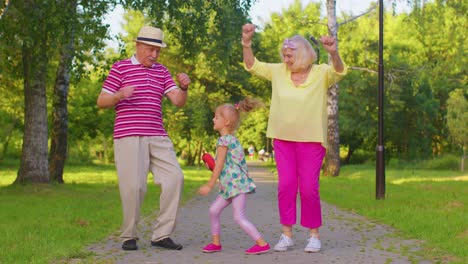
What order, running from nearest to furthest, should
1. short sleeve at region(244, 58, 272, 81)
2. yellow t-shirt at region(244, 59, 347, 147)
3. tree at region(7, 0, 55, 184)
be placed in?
yellow t-shirt at region(244, 59, 347, 147) → short sleeve at region(244, 58, 272, 81) → tree at region(7, 0, 55, 184)

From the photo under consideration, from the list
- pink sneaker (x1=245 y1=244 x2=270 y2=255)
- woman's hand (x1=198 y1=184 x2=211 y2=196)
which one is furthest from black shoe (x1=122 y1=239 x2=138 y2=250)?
pink sneaker (x1=245 y1=244 x2=270 y2=255)

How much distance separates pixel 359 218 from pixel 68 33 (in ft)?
22.9

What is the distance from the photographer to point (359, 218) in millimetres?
10547

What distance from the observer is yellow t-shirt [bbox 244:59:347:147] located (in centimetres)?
693

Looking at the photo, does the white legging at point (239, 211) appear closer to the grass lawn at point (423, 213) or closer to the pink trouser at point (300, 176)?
the pink trouser at point (300, 176)

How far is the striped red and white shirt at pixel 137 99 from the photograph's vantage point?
273 inches

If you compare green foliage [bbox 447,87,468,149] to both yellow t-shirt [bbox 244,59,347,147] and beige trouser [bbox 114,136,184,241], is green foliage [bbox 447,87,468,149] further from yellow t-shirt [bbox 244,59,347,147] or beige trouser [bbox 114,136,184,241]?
beige trouser [bbox 114,136,184,241]

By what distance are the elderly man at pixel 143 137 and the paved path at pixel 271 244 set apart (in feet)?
1.22

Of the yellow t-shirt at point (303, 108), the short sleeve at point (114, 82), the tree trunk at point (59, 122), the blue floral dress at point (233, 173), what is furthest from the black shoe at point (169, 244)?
the tree trunk at point (59, 122)

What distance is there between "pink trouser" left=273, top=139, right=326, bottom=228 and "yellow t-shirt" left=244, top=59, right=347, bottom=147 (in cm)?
10

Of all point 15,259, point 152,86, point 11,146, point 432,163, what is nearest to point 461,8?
point 152,86

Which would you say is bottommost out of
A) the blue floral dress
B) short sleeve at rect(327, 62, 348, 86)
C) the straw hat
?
the blue floral dress

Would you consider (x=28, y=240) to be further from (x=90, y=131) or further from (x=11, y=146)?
(x=11, y=146)

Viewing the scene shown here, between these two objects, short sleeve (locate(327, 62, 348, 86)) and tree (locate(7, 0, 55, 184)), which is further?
tree (locate(7, 0, 55, 184))
